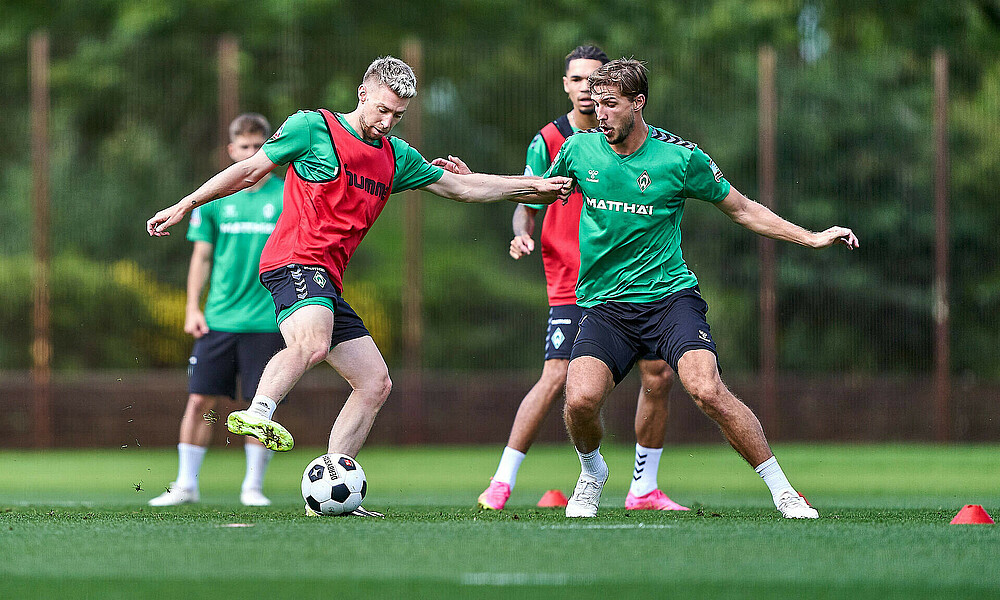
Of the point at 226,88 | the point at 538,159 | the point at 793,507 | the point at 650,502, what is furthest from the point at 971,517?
the point at 226,88

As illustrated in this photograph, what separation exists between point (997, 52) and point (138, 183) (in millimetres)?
13524

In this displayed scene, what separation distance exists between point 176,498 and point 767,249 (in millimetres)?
9456

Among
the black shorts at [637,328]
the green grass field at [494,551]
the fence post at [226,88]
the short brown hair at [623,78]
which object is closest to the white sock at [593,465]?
the green grass field at [494,551]

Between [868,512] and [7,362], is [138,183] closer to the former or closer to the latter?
[7,362]

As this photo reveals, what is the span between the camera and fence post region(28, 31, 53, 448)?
1515cm

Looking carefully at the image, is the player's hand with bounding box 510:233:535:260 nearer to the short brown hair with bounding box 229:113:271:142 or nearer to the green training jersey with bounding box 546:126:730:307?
the green training jersey with bounding box 546:126:730:307

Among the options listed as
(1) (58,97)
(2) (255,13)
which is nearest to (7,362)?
(1) (58,97)

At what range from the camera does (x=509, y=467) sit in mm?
7426

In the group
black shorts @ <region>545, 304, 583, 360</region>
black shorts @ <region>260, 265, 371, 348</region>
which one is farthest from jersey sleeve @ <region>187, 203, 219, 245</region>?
black shorts @ <region>545, 304, 583, 360</region>

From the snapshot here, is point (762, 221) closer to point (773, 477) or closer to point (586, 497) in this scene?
point (773, 477)

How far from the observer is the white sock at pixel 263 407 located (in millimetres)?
5883

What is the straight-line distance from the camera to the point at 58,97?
18484 mm

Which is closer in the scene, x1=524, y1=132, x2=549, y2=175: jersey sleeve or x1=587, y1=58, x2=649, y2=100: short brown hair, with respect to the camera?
x1=587, y1=58, x2=649, y2=100: short brown hair

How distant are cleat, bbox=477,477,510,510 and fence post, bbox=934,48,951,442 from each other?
975cm
